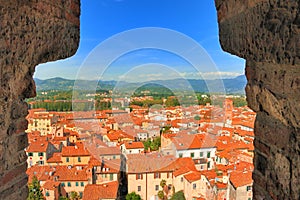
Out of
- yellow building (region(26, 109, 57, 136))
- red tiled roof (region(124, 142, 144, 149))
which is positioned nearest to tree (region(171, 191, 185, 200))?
red tiled roof (region(124, 142, 144, 149))

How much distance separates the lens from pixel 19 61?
149 centimetres

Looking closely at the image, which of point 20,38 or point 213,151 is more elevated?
point 20,38

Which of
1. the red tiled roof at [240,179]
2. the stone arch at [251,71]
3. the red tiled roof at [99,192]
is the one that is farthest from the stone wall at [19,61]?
the red tiled roof at [99,192]

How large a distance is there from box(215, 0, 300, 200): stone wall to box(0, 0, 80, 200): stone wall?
3.58ft

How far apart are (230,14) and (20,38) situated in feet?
3.83

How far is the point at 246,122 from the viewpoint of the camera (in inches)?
945

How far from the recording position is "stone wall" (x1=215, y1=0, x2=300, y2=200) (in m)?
1.09

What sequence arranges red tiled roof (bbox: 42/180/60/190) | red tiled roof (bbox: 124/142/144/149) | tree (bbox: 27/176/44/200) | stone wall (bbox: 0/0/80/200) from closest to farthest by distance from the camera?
stone wall (bbox: 0/0/80/200) → tree (bbox: 27/176/44/200) → red tiled roof (bbox: 42/180/60/190) → red tiled roof (bbox: 124/142/144/149)

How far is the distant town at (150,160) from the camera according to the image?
1570 cm

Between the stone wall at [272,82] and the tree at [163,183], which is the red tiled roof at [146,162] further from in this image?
the stone wall at [272,82]

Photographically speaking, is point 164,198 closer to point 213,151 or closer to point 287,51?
point 213,151

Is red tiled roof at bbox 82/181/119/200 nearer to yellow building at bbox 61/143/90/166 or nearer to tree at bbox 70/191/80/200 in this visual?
tree at bbox 70/191/80/200

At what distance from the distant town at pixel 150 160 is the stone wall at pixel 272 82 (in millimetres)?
12096

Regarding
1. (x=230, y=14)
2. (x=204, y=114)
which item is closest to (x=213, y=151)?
(x=204, y=114)
